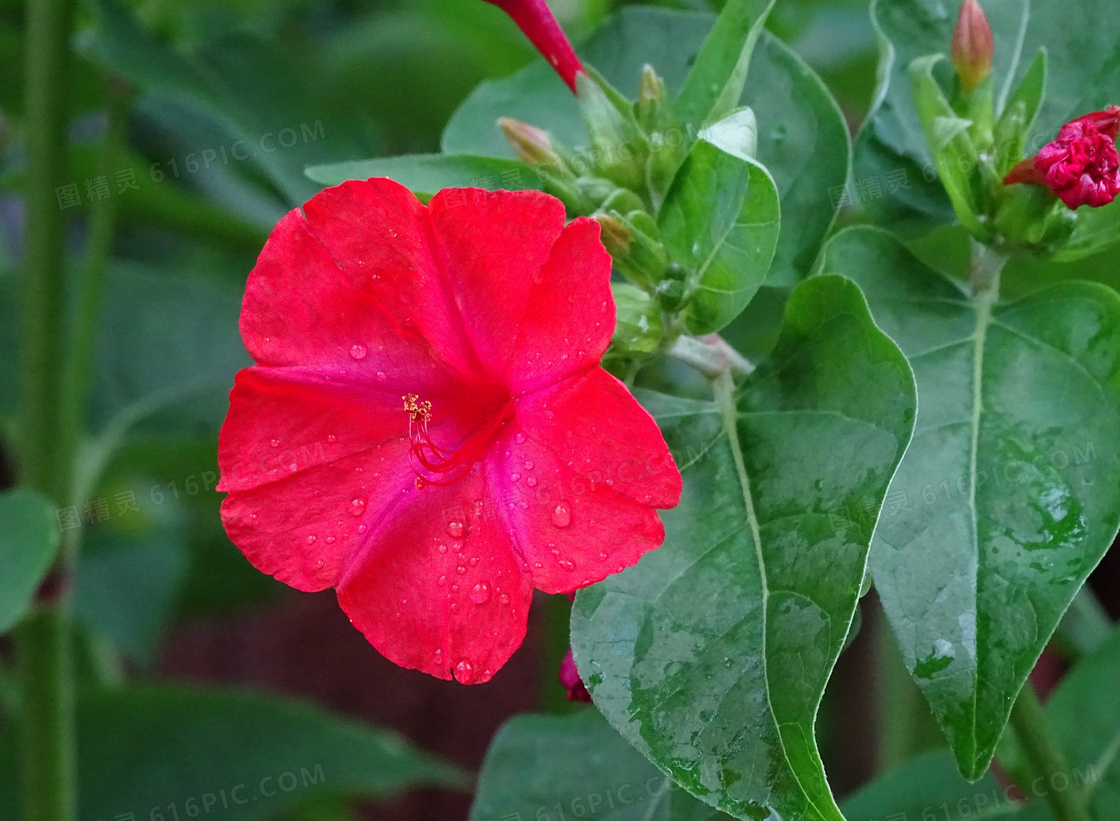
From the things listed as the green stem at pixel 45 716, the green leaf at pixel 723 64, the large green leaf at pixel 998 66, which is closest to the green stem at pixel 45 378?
the green stem at pixel 45 716

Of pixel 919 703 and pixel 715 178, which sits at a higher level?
pixel 715 178

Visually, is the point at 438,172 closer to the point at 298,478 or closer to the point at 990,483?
the point at 298,478

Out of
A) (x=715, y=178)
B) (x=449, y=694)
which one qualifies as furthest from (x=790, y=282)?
(x=449, y=694)

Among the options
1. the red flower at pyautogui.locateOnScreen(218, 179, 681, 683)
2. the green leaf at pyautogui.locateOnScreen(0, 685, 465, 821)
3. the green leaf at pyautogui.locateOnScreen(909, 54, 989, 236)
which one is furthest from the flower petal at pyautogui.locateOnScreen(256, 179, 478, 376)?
the green leaf at pyautogui.locateOnScreen(0, 685, 465, 821)

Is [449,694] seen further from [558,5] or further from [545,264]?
→ [545,264]

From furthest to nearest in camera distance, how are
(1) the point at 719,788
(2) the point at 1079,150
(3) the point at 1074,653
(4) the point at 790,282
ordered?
(3) the point at 1074,653, (4) the point at 790,282, (2) the point at 1079,150, (1) the point at 719,788

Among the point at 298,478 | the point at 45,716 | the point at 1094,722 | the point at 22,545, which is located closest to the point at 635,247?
the point at 298,478

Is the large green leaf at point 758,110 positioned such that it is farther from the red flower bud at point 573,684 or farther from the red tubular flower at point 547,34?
the red flower bud at point 573,684
